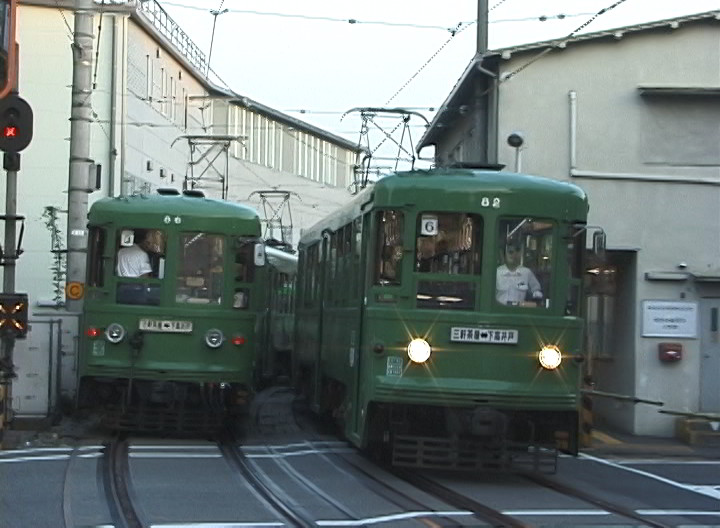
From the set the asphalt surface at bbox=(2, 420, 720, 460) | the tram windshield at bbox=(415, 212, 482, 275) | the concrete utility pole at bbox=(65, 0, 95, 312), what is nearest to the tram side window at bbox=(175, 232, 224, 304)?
the asphalt surface at bbox=(2, 420, 720, 460)

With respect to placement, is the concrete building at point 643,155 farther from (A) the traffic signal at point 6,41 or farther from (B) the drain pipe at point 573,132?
(A) the traffic signal at point 6,41

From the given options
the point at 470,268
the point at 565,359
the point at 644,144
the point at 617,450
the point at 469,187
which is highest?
the point at 644,144

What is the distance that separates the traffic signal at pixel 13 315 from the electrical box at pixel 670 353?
9.10 meters

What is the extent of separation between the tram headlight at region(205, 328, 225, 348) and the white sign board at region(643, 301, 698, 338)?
6670 millimetres

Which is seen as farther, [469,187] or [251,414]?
[251,414]

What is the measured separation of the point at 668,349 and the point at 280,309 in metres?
9.29

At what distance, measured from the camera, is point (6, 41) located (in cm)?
695

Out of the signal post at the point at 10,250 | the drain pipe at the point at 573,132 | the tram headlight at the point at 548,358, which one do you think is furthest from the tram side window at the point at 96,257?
the drain pipe at the point at 573,132

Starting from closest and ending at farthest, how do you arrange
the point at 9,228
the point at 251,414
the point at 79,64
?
1. the point at 9,228
2. the point at 79,64
3. the point at 251,414

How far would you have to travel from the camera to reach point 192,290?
54.1ft

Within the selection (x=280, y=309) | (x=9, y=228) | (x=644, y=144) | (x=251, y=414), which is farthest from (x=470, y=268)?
(x=280, y=309)

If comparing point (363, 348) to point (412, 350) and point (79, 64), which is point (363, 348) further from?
point (79, 64)

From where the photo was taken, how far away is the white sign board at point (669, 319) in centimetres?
1962

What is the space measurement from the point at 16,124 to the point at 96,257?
6.46 ft
